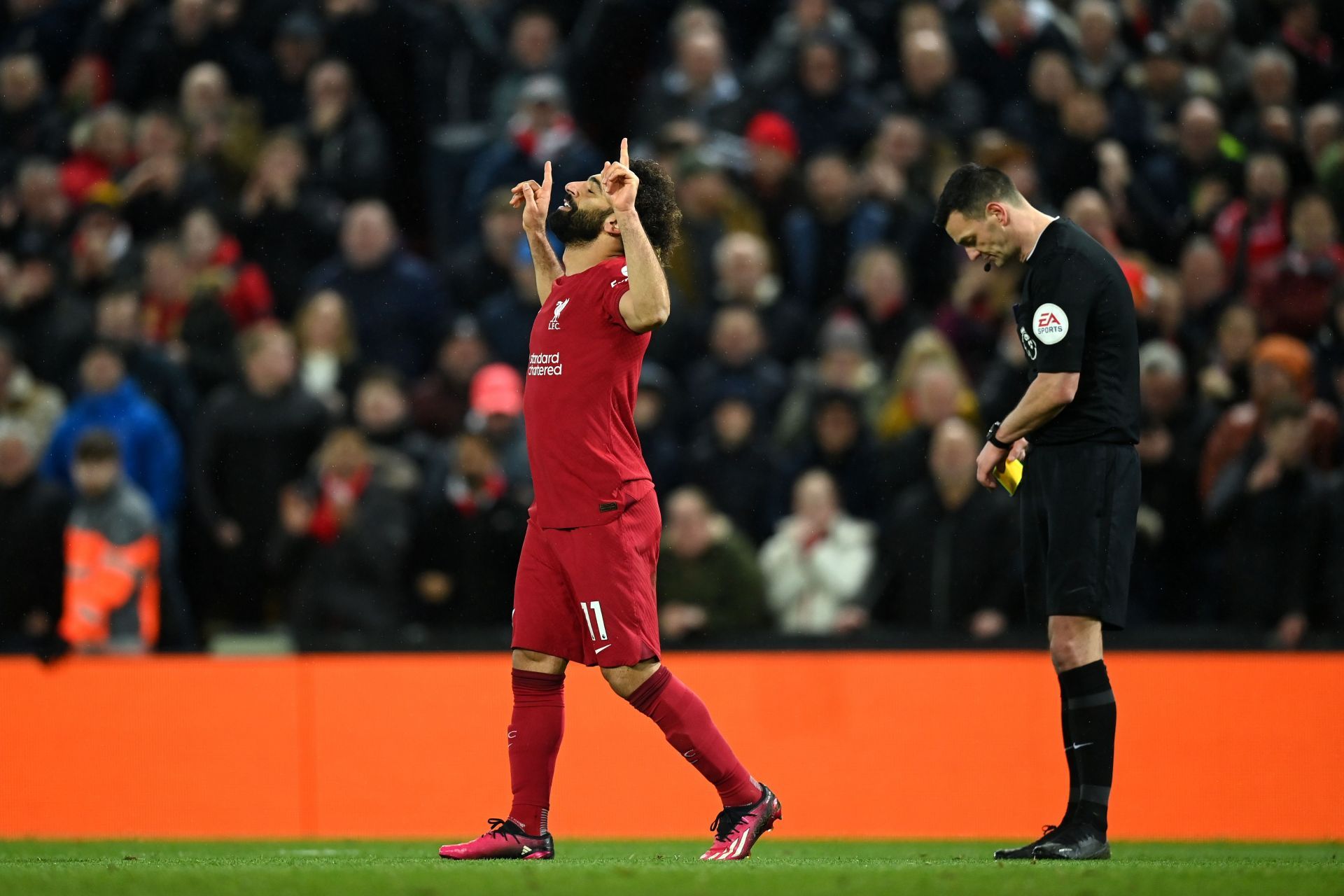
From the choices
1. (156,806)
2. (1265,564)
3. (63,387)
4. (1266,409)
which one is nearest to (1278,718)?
(1265,564)

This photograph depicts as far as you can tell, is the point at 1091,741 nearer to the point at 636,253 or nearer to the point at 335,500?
the point at 636,253

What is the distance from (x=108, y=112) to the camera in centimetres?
1281

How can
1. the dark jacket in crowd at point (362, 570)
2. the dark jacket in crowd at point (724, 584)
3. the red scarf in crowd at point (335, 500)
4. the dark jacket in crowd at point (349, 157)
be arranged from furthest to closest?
the dark jacket in crowd at point (349, 157), the red scarf in crowd at point (335, 500), the dark jacket in crowd at point (362, 570), the dark jacket in crowd at point (724, 584)

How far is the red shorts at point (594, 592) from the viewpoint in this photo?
5.77m

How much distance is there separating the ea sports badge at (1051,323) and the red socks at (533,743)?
6.32 ft

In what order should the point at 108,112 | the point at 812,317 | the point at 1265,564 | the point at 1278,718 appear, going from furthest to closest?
the point at 108,112 < the point at 812,317 < the point at 1265,564 < the point at 1278,718

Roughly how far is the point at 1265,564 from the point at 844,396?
2436mm

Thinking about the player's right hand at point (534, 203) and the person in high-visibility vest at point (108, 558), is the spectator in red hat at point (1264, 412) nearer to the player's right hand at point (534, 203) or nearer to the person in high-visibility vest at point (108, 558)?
the player's right hand at point (534, 203)

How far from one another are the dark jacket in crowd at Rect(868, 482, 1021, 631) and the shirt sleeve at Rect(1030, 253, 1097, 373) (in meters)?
3.37

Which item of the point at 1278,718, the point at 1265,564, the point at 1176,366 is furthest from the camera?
the point at 1176,366

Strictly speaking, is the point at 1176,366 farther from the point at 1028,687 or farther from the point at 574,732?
the point at 574,732

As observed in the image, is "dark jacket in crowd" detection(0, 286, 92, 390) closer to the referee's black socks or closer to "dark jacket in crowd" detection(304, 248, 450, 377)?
"dark jacket in crowd" detection(304, 248, 450, 377)

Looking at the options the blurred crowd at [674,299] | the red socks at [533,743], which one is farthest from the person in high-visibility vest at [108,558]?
the red socks at [533,743]

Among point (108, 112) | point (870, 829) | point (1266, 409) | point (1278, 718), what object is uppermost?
point (108, 112)
